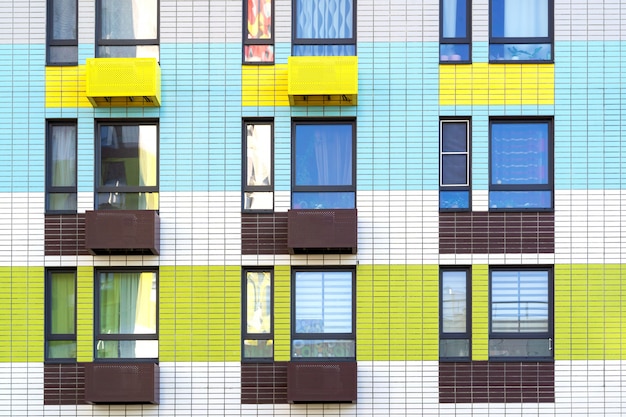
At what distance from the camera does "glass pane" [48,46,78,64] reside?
14.3 metres

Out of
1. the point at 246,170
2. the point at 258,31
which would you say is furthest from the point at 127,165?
the point at 258,31

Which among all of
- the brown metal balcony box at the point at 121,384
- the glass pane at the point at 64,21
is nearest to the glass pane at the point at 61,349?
the brown metal balcony box at the point at 121,384

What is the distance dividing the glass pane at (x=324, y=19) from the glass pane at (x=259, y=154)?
5.56 feet

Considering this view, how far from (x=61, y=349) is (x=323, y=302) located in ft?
14.3

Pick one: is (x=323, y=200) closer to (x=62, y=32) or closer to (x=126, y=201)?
(x=126, y=201)

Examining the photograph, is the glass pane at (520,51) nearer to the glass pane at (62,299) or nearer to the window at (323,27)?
the window at (323,27)

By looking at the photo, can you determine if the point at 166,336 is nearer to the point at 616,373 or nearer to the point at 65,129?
the point at 65,129

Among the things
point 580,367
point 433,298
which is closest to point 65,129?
point 433,298

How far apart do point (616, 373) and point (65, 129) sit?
9.89m

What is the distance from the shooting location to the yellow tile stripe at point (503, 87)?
46.1 ft

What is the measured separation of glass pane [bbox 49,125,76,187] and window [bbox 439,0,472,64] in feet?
20.7

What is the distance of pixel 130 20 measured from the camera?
14.4 m

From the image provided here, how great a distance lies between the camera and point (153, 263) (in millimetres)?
13992

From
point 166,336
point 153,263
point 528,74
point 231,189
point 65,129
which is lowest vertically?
point 166,336
